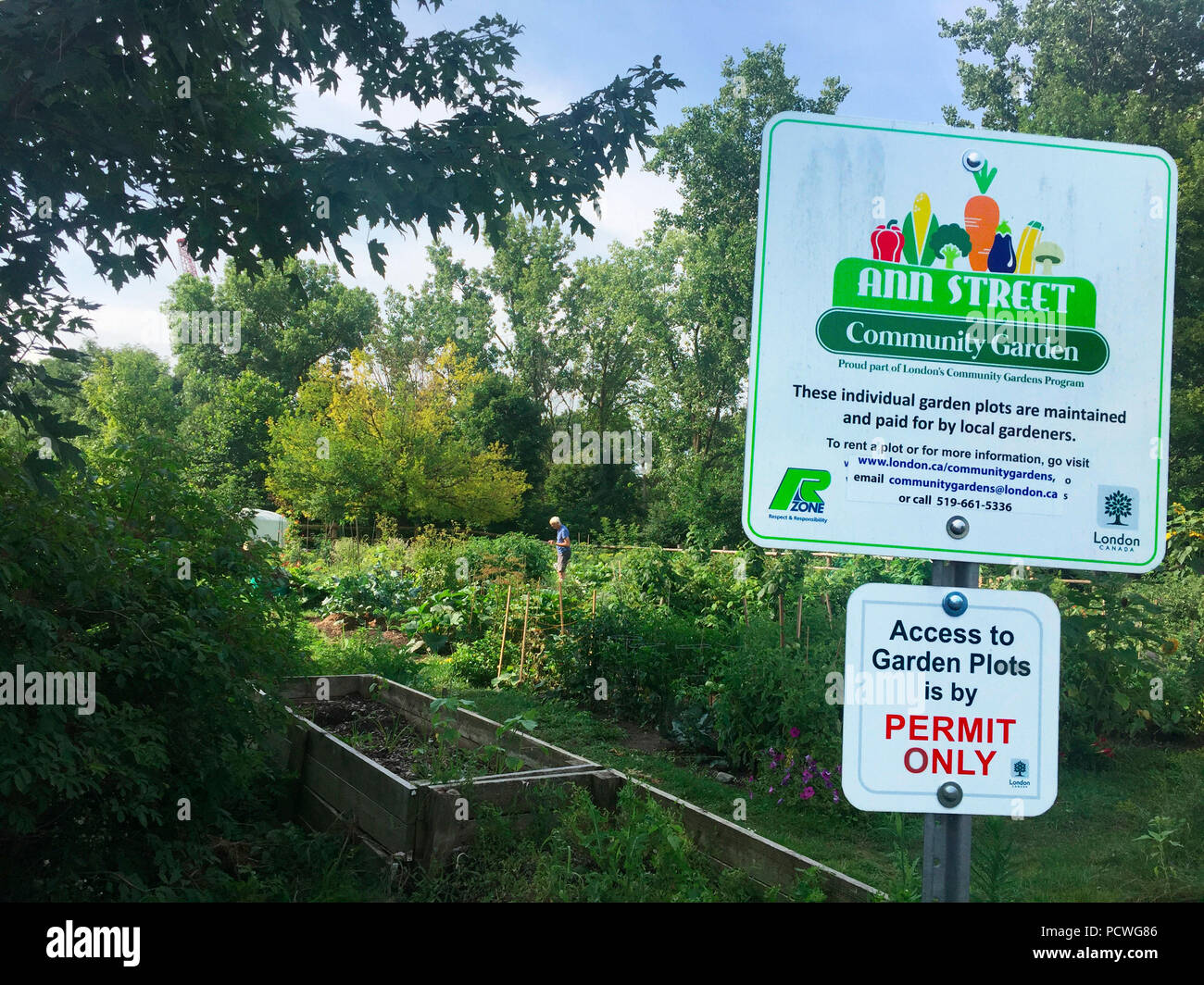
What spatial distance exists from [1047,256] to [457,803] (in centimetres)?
386

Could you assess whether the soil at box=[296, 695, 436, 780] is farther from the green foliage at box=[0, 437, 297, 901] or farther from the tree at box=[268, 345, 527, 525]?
the tree at box=[268, 345, 527, 525]

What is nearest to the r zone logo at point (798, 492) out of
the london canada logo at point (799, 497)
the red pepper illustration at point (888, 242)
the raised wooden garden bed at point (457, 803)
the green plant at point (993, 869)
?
the london canada logo at point (799, 497)

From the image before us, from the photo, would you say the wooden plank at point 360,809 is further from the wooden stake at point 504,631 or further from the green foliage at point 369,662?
the wooden stake at point 504,631

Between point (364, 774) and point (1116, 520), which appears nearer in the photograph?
point (1116, 520)

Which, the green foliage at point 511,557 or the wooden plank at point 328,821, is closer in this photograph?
the wooden plank at point 328,821

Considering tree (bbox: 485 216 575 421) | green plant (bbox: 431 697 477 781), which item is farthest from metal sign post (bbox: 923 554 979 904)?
tree (bbox: 485 216 575 421)

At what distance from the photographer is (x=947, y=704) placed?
1263 millimetres

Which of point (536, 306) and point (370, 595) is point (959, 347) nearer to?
point (370, 595)

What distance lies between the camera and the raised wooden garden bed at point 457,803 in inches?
149

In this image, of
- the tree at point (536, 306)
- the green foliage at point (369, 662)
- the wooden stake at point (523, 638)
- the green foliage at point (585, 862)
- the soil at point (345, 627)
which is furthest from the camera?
the tree at point (536, 306)

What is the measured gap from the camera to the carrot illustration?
4.13ft

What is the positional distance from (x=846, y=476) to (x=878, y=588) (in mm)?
167

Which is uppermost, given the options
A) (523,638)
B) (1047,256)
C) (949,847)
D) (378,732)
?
(1047,256)

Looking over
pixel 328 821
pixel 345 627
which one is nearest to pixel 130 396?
pixel 345 627
